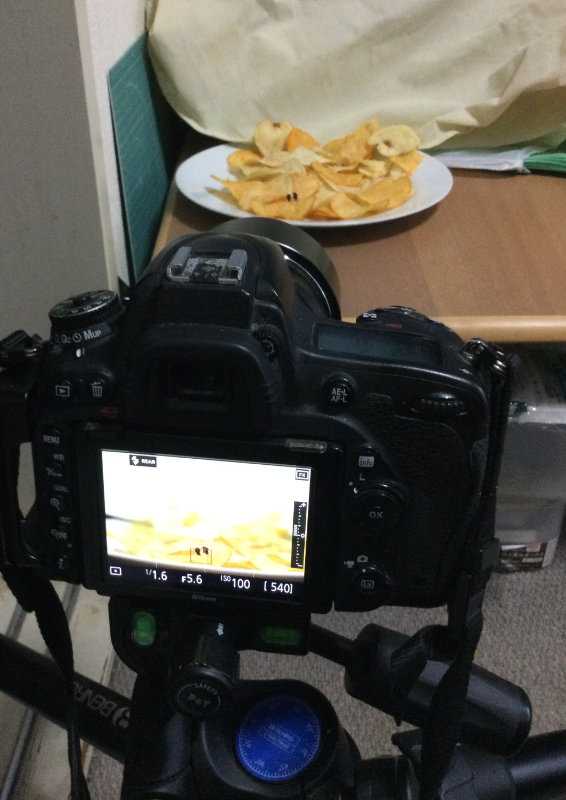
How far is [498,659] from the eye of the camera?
37.2 inches

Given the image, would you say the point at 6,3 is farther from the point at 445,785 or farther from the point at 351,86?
the point at 445,785

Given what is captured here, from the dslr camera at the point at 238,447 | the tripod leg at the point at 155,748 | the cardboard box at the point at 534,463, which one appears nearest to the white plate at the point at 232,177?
the cardboard box at the point at 534,463

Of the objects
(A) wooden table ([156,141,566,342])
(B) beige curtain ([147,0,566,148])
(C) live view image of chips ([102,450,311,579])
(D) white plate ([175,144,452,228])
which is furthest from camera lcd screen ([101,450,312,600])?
(B) beige curtain ([147,0,566,148])

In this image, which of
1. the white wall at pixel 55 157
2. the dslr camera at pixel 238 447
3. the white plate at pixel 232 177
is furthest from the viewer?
the white plate at pixel 232 177

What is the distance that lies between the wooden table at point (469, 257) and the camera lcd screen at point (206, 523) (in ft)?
0.97

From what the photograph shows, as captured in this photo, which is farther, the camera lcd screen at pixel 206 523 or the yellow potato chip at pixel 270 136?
the yellow potato chip at pixel 270 136

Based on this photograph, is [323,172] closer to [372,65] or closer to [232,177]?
[232,177]

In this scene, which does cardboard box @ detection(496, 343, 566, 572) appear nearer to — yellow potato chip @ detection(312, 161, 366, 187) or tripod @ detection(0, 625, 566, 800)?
yellow potato chip @ detection(312, 161, 366, 187)

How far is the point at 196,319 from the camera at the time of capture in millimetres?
324

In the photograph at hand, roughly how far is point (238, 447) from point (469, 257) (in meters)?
0.46

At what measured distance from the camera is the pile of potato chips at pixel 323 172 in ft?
2.39

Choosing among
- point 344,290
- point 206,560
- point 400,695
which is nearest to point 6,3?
point 344,290

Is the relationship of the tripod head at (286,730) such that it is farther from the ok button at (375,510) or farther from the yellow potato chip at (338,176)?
the yellow potato chip at (338,176)

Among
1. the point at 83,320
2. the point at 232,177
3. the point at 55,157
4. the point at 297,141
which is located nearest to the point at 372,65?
the point at 297,141
